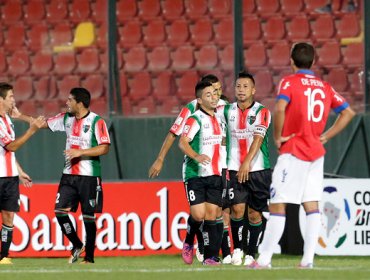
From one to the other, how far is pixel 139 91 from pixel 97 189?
5.13 metres

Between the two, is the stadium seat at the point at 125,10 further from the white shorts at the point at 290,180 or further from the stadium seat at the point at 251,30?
the white shorts at the point at 290,180

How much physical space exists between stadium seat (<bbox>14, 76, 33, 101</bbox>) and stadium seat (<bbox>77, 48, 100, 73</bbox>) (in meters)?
0.75

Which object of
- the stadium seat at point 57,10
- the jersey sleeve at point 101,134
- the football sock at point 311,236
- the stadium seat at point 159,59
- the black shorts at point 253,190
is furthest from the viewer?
the stadium seat at point 57,10

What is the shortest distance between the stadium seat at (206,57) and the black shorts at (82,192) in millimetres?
5306

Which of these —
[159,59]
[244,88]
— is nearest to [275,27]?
[159,59]

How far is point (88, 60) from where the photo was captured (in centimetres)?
1819

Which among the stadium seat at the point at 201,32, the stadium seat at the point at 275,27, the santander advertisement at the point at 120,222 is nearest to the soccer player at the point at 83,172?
the santander advertisement at the point at 120,222

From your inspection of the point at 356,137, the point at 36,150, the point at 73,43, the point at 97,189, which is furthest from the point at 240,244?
the point at 73,43

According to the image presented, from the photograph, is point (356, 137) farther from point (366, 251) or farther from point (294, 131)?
point (294, 131)

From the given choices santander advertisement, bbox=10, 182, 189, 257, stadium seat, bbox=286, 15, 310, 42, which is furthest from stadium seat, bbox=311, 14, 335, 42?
santander advertisement, bbox=10, 182, 189, 257

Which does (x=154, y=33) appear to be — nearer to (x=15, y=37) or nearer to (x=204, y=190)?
(x=15, y=37)

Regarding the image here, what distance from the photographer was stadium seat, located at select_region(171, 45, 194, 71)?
1778 cm

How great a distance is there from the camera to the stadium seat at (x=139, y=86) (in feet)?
57.6

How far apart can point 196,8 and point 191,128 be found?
267 inches
